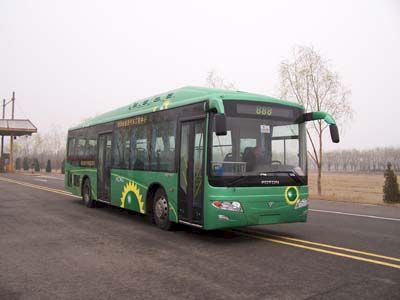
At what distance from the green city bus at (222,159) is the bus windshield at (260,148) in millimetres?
19

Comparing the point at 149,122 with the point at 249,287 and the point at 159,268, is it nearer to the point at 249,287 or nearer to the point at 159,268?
the point at 159,268

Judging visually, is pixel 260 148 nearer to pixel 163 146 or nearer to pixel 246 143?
pixel 246 143

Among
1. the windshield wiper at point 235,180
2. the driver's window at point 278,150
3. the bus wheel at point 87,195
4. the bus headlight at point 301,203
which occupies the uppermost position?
the driver's window at point 278,150

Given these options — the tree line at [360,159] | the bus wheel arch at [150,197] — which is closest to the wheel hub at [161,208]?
the bus wheel arch at [150,197]

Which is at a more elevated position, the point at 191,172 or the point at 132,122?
the point at 132,122

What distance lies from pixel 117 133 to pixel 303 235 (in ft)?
19.6

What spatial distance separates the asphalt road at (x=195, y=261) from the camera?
197 inches

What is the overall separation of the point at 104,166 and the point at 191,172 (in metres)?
5.13

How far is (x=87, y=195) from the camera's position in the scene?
46.6 feet

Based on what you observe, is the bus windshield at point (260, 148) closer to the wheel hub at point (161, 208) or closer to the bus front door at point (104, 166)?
the wheel hub at point (161, 208)

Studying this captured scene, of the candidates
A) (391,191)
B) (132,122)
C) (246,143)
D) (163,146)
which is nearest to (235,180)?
(246,143)

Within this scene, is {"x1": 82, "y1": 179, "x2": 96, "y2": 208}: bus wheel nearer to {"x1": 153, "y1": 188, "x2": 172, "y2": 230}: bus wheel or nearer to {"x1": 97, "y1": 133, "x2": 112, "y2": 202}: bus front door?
{"x1": 97, "y1": 133, "x2": 112, "y2": 202}: bus front door

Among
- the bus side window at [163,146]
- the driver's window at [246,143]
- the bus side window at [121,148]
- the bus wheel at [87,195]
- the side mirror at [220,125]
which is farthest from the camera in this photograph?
the bus wheel at [87,195]

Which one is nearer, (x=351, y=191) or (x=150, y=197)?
(x=150, y=197)
